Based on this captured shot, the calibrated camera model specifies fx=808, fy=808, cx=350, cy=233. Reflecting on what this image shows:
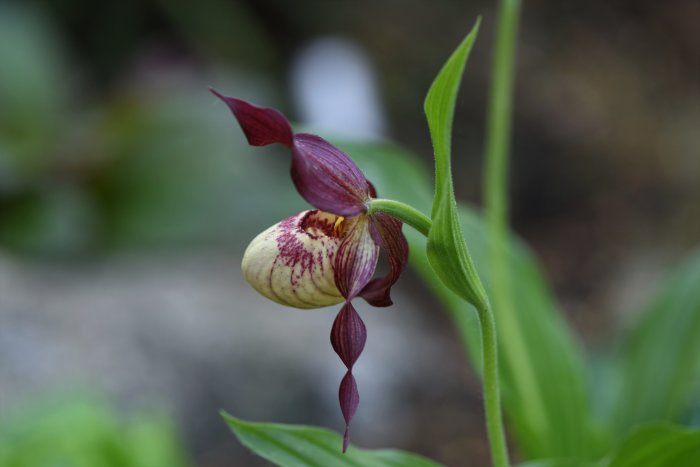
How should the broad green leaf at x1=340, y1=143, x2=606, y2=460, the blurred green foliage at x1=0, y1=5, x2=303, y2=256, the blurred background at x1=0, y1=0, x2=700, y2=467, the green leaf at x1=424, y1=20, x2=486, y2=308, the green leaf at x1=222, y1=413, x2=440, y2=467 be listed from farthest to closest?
the blurred green foliage at x1=0, y1=5, x2=303, y2=256
the blurred background at x1=0, y1=0, x2=700, y2=467
the broad green leaf at x1=340, y1=143, x2=606, y2=460
the green leaf at x1=222, y1=413, x2=440, y2=467
the green leaf at x1=424, y1=20, x2=486, y2=308

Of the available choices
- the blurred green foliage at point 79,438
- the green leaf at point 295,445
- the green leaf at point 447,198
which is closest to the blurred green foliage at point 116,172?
the blurred green foliage at point 79,438

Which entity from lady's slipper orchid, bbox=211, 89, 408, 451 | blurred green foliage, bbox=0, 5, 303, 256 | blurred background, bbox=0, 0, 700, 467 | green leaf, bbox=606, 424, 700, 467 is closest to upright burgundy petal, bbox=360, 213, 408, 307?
lady's slipper orchid, bbox=211, 89, 408, 451

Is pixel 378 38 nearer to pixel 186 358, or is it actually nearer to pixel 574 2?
pixel 574 2

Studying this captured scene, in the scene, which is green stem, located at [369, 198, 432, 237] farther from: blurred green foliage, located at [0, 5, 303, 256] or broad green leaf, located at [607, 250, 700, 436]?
blurred green foliage, located at [0, 5, 303, 256]

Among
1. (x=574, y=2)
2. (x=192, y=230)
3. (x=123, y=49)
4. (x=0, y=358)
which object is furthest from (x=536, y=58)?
(x=0, y=358)

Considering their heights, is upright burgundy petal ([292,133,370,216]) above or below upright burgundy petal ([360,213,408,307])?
above

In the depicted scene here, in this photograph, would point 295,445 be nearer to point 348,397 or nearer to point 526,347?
point 348,397

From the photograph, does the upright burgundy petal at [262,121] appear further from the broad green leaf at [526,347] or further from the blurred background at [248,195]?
the blurred background at [248,195]
